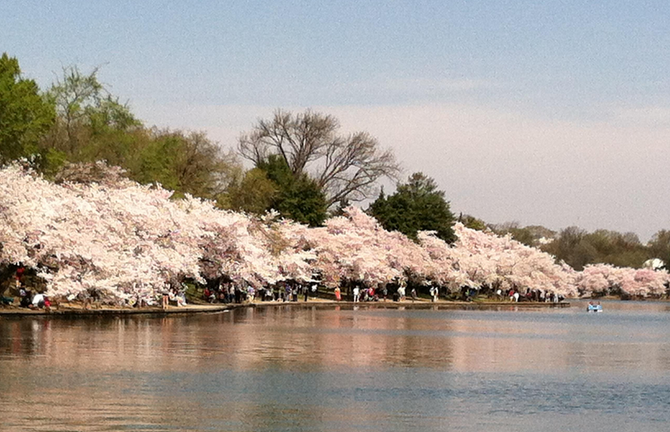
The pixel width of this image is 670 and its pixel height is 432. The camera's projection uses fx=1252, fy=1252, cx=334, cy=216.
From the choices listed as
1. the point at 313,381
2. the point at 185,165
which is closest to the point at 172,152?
the point at 185,165

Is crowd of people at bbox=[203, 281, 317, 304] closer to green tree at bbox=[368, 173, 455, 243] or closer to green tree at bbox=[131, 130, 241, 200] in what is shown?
green tree at bbox=[131, 130, 241, 200]

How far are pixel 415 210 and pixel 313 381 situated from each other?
332ft

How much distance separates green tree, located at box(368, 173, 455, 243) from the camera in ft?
410

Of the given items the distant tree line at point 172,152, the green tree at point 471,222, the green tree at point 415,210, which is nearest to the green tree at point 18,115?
the distant tree line at point 172,152

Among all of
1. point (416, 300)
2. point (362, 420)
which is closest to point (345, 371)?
point (362, 420)

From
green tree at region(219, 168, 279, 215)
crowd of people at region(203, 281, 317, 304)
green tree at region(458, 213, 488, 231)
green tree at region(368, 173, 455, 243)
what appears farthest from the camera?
green tree at region(458, 213, 488, 231)

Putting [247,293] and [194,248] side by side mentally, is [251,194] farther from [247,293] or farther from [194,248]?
[194,248]

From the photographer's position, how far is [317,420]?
20.6m

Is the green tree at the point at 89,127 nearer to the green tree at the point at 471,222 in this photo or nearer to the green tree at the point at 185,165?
the green tree at the point at 185,165

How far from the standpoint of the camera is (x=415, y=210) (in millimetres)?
128125

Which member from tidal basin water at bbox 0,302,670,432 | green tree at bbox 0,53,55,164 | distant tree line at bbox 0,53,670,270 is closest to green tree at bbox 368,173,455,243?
distant tree line at bbox 0,53,670,270

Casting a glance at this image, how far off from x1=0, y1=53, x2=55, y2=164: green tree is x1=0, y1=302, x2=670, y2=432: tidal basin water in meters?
29.6

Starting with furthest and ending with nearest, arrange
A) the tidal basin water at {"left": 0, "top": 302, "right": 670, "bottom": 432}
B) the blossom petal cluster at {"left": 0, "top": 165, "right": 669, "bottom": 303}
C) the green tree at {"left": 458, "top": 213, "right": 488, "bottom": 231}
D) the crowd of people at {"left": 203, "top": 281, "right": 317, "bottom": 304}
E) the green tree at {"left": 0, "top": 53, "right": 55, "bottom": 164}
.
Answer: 1. the green tree at {"left": 458, "top": 213, "right": 488, "bottom": 231}
2. the crowd of people at {"left": 203, "top": 281, "right": 317, "bottom": 304}
3. the green tree at {"left": 0, "top": 53, "right": 55, "bottom": 164}
4. the blossom petal cluster at {"left": 0, "top": 165, "right": 669, "bottom": 303}
5. the tidal basin water at {"left": 0, "top": 302, "right": 670, "bottom": 432}

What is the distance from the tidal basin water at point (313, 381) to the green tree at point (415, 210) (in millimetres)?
75967
